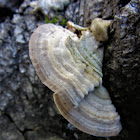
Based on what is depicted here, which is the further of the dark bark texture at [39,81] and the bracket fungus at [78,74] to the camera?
the dark bark texture at [39,81]

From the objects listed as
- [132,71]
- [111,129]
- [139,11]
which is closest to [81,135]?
[111,129]

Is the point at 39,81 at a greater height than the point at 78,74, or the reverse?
the point at 78,74

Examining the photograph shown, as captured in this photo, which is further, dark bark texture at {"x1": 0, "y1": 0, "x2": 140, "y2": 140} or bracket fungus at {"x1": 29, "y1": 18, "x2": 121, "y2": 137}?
dark bark texture at {"x1": 0, "y1": 0, "x2": 140, "y2": 140}

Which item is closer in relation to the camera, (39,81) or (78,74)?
(78,74)

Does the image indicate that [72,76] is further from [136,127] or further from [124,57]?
[136,127]
